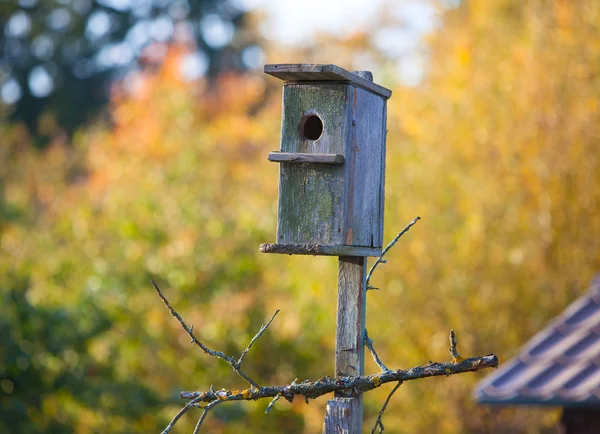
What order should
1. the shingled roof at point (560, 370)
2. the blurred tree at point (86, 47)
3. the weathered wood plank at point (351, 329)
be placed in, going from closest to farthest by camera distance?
the weathered wood plank at point (351, 329) < the shingled roof at point (560, 370) < the blurred tree at point (86, 47)

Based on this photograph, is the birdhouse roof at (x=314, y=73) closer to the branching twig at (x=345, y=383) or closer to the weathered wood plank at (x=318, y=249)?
the weathered wood plank at (x=318, y=249)

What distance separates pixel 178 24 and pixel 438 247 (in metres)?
16.1

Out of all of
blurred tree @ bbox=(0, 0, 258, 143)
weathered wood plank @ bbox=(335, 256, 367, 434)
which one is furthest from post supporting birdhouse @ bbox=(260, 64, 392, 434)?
blurred tree @ bbox=(0, 0, 258, 143)

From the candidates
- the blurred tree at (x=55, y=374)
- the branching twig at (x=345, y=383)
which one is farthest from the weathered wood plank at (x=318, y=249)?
the blurred tree at (x=55, y=374)

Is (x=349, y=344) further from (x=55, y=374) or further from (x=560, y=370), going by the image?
(x=55, y=374)

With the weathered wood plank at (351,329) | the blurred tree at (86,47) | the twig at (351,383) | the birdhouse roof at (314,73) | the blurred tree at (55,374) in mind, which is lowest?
the blurred tree at (55,374)

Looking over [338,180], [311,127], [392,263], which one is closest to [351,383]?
[338,180]

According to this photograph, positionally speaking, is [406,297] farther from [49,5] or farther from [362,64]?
[49,5]

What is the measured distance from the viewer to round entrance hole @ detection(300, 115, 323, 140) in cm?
244

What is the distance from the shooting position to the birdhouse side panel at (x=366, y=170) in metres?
2.34

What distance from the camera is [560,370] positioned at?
425 cm

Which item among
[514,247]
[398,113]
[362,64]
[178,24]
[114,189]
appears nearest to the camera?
[514,247]

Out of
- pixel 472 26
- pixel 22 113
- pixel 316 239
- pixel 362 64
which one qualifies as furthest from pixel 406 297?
pixel 22 113

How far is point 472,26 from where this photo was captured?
8.48 m
